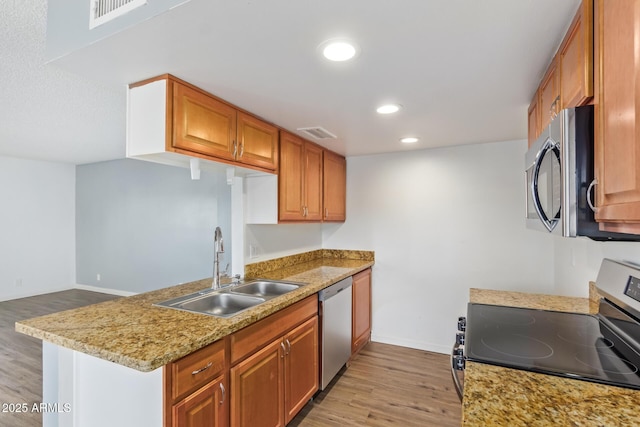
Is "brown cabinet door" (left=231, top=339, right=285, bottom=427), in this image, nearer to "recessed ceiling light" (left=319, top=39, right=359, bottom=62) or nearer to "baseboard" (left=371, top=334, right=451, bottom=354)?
"recessed ceiling light" (left=319, top=39, right=359, bottom=62)

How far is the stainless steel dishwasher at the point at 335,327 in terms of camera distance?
2470mm

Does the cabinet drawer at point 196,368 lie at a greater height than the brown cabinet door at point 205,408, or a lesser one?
greater

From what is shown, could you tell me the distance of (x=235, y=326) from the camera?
5.02 feet

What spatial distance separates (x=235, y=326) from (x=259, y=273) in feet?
4.24

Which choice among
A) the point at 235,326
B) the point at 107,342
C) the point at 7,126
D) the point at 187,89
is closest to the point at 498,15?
the point at 187,89

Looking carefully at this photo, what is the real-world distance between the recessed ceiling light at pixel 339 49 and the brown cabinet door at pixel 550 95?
886mm

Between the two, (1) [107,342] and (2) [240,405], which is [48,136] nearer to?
(1) [107,342]

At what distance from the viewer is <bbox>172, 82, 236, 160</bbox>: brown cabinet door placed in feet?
5.51

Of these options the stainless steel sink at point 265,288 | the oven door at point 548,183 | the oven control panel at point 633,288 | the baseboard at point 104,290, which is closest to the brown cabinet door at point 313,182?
the stainless steel sink at point 265,288

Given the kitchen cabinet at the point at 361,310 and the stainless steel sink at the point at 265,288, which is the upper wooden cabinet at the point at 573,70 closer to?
the stainless steel sink at the point at 265,288

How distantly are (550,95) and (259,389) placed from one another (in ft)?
6.96

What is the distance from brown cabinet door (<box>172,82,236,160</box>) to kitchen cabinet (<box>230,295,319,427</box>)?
105cm

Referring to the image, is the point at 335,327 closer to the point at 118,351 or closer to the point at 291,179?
the point at 291,179

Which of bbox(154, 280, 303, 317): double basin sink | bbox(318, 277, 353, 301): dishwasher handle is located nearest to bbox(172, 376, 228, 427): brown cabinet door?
bbox(154, 280, 303, 317): double basin sink
